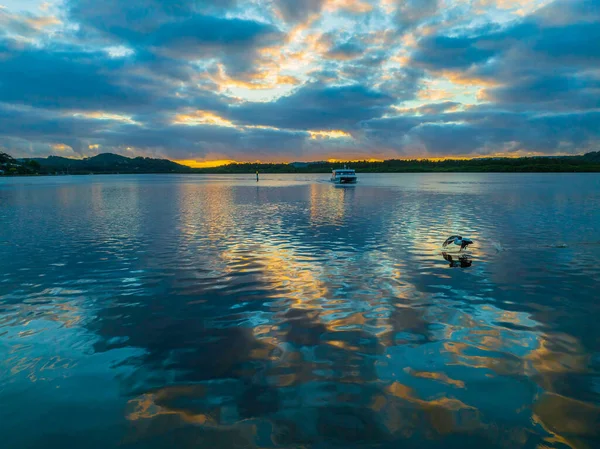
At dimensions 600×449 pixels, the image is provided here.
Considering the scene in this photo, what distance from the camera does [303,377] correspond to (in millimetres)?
8492

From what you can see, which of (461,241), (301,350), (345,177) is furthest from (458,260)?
(345,177)

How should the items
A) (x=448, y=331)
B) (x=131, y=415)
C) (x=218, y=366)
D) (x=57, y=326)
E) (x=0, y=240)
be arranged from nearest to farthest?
(x=131, y=415), (x=218, y=366), (x=448, y=331), (x=57, y=326), (x=0, y=240)

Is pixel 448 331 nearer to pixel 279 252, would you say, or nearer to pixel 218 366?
pixel 218 366

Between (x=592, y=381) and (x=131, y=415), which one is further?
(x=592, y=381)

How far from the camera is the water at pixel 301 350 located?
687 cm

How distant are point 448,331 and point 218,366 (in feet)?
21.3

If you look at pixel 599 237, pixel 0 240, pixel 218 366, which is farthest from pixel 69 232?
pixel 599 237

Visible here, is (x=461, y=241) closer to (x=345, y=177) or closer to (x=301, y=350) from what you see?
(x=301, y=350)

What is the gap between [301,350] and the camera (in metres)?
9.73

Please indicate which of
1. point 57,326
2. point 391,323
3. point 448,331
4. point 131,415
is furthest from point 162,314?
point 448,331

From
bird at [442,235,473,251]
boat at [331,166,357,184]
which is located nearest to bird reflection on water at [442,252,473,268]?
bird at [442,235,473,251]

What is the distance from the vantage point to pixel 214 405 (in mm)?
7473

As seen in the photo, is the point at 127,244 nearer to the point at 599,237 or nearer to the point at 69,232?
the point at 69,232

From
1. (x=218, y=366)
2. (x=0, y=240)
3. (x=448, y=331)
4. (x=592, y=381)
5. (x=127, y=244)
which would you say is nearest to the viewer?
(x=592, y=381)
